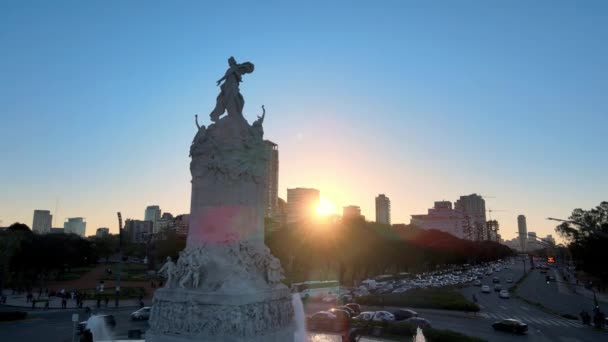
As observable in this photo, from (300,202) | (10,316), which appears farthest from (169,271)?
(300,202)

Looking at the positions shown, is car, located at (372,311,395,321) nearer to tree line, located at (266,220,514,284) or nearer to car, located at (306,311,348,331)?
car, located at (306,311,348,331)

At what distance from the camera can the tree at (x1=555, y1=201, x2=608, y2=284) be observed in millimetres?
54281

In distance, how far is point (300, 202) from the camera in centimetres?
13675

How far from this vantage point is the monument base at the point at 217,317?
14.4 metres

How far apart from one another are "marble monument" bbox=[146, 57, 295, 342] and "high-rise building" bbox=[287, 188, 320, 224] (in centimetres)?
10920

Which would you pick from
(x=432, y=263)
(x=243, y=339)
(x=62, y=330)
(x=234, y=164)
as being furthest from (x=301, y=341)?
(x=432, y=263)

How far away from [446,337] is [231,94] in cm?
1647

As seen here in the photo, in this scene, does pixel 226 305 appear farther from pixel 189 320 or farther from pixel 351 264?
pixel 351 264

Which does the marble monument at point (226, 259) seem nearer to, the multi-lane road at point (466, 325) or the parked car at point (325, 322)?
the parked car at point (325, 322)

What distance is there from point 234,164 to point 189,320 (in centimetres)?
586

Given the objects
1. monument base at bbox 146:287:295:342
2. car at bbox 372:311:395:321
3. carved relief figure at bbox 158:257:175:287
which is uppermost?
carved relief figure at bbox 158:257:175:287

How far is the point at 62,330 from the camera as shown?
2914 centimetres

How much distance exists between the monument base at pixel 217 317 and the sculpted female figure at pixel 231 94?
7.33 meters

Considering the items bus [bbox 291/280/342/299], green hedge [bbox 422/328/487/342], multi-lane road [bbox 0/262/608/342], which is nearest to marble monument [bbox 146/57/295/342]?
green hedge [bbox 422/328/487/342]
